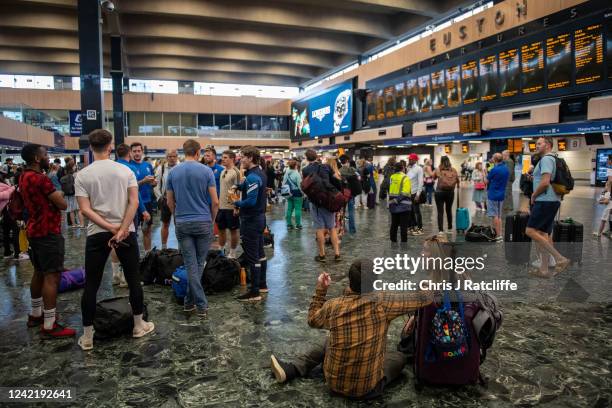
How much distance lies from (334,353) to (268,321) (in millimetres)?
1520

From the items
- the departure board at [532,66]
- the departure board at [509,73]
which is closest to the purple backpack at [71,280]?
Result: the departure board at [532,66]

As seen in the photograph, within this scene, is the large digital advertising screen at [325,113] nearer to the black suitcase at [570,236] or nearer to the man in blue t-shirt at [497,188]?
the man in blue t-shirt at [497,188]

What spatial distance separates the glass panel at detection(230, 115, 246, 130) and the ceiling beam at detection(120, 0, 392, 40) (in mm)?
11887

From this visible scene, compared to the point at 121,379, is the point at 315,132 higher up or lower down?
higher up

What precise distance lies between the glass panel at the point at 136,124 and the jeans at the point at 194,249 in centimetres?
3252

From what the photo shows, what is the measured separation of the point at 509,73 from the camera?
12852 millimetres

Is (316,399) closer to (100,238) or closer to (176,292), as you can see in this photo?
(100,238)

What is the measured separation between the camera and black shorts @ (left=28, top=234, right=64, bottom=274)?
3.53 metres

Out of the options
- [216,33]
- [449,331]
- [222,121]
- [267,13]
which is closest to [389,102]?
[267,13]

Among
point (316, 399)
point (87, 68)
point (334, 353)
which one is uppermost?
point (87, 68)

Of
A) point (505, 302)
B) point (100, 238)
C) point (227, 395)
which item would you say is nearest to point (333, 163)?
point (505, 302)

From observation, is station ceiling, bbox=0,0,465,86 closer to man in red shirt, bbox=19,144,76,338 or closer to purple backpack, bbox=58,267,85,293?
purple backpack, bbox=58,267,85,293

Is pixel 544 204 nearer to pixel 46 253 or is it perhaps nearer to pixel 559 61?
pixel 46 253

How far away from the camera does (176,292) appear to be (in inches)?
176
